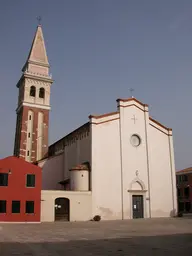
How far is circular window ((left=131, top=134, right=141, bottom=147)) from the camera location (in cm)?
3822

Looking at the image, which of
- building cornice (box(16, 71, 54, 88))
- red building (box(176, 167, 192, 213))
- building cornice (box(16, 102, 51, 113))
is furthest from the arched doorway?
red building (box(176, 167, 192, 213))

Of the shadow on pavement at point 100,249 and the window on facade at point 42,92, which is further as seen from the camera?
the window on facade at point 42,92

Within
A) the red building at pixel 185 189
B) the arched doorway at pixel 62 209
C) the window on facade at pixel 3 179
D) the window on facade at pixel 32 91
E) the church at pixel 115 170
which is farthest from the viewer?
the red building at pixel 185 189

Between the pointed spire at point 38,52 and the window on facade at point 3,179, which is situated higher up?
the pointed spire at point 38,52

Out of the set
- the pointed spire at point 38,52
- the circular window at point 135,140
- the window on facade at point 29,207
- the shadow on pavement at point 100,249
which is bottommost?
the shadow on pavement at point 100,249

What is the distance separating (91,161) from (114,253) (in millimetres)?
23573

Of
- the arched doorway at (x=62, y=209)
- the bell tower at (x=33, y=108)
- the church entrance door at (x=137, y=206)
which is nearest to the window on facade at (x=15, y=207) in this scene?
the arched doorway at (x=62, y=209)

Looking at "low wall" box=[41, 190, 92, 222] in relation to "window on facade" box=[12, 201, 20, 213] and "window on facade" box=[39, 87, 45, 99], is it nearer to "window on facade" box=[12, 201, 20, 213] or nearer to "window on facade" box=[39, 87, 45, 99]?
"window on facade" box=[12, 201, 20, 213]

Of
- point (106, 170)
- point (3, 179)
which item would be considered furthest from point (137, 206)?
point (3, 179)

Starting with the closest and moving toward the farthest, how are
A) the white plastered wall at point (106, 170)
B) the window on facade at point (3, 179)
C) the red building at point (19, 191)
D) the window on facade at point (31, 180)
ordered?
the red building at point (19, 191), the window on facade at point (3, 179), the window on facade at point (31, 180), the white plastered wall at point (106, 170)

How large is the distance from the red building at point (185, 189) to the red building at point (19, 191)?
133ft

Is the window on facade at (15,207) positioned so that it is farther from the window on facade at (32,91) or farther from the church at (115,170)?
the window on facade at (32,91)

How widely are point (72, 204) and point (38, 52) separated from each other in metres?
31.4

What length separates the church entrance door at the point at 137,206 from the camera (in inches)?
1420
